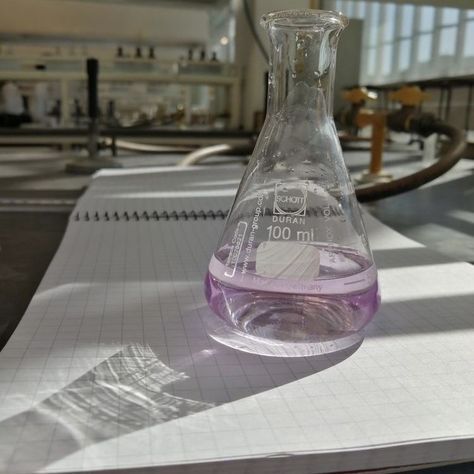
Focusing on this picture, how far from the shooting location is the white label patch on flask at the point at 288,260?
329 millimetres

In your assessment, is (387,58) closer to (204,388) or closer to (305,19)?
(305,19)

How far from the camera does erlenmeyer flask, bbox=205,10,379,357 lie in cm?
33

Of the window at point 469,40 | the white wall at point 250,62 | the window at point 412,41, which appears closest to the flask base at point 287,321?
the window at point 412,41

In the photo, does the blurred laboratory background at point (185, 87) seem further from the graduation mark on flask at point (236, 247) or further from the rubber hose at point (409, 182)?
the graduation mark on flask at point (236, 247)

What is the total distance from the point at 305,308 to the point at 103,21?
95.4 inches

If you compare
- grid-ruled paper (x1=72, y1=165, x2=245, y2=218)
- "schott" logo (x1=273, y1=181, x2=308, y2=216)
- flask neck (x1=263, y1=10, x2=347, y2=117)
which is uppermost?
flask neck (x1=263, y1=10, x2=347, y2=117)

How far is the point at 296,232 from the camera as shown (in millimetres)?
349

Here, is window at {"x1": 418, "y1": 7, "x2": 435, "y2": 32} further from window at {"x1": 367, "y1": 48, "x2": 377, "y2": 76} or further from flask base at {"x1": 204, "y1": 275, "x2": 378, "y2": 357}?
flask base at {"x1": 204, "y1": 275, "x2": 378, "y2": 357}

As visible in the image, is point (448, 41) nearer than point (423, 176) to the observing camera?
No

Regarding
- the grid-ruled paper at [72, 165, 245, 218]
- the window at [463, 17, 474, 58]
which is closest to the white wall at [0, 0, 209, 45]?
the window at [463, 17, 474, 58]

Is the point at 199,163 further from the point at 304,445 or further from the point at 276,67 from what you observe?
the point at 304,445

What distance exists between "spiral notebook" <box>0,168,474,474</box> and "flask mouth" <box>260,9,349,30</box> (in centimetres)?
19

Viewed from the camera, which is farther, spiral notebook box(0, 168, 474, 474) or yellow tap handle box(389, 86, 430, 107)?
yellow tap handle box(389, 86, 430, 107)

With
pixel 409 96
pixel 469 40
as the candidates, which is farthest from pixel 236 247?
pixel 469 40
